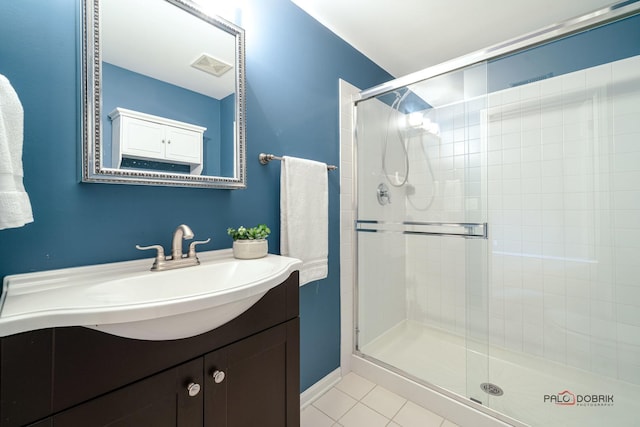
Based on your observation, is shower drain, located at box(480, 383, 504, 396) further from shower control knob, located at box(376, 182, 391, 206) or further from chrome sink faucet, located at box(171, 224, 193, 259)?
chrome sink faucet, located at box(171, 224, 193, 259)

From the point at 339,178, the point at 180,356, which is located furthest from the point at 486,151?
the point at 180,356

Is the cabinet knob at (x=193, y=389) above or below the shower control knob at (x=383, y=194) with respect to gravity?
below

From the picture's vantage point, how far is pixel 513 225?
5.97 feet

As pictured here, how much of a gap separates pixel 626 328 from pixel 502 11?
1.90m

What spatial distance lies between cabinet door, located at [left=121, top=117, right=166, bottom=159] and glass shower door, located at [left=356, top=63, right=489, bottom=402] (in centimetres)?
126

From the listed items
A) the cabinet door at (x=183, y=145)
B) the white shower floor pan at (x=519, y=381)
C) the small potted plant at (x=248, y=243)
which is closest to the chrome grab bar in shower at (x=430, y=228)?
the white shower floor pan at (x=519, y=381)

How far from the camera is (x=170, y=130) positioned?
98 centimetres

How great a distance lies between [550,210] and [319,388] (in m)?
1.85

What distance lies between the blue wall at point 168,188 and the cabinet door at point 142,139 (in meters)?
0.12

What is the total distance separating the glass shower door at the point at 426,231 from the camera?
1.58 meters

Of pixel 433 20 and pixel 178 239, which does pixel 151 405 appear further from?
pixel 433 20

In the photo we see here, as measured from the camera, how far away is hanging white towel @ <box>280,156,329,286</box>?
4.31ft

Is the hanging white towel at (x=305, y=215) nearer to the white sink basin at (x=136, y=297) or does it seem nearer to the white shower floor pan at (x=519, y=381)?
the white sink basin at (x=136, y=297)

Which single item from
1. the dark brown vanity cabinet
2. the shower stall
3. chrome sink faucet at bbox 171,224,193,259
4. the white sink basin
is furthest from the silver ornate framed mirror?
the shower stall
